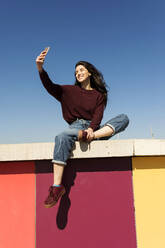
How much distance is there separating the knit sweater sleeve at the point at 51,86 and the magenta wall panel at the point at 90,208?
2.76ft

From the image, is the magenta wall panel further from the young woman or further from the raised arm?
the raised arm

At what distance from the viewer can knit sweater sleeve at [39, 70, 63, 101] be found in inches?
82.6

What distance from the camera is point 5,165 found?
6.46 feet

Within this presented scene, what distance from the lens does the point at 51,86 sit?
2205 millimetres

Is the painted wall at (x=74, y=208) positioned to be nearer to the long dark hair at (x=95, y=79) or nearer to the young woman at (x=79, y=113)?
the young woman at (x=79, y=113)

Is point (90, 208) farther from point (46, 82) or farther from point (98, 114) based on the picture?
point (46, 82)

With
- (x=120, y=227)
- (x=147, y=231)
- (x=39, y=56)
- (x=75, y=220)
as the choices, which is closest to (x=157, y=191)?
(x=147, y=231)

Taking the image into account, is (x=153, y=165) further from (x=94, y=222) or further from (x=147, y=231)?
(x=94, y=222)

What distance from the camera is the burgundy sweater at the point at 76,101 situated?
2162 mm

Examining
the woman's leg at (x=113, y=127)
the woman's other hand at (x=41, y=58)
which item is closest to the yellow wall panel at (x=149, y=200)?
the woman's leg at (x=113, y=127)

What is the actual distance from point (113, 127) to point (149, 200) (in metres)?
0.81

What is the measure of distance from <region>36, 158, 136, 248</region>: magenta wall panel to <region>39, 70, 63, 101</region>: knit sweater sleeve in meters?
0.84

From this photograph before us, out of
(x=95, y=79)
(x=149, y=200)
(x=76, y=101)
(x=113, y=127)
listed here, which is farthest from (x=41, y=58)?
(x=149, y=200)

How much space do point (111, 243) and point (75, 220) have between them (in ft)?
1.31
